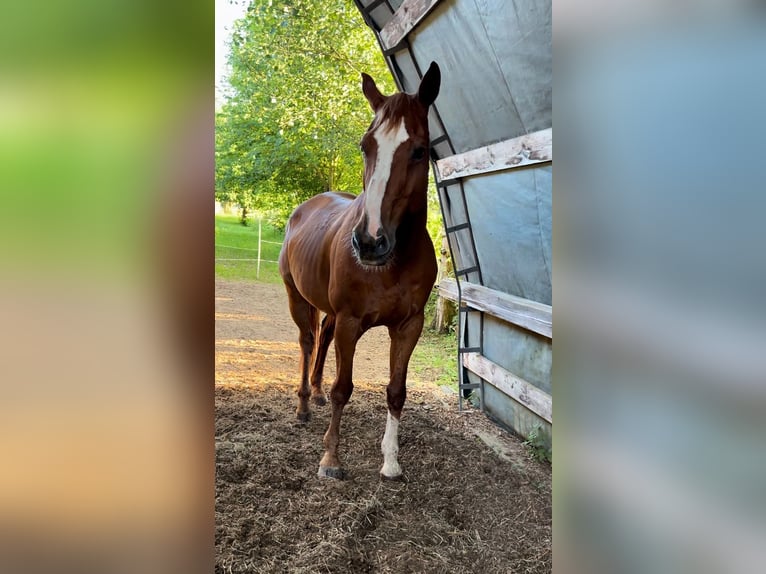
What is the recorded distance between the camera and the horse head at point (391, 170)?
1.96 metres

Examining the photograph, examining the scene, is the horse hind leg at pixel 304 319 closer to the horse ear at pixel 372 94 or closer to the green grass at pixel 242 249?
the horse ear at pixel 372 94

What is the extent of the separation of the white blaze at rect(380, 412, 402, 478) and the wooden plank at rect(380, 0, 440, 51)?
2186 mm

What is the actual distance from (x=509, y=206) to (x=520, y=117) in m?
0.49

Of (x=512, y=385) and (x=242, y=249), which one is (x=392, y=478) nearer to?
(x=512, y=385)

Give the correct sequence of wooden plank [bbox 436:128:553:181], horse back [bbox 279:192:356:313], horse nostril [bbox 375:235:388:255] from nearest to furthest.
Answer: horse nostril [bbox 375:235:388:255], wooden plank [bbox 436:128:553:181], horse back [bbox 279:192:356:313]

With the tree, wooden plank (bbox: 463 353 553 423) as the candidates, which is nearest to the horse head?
wooden plank (bbox: 463 353 553 423)

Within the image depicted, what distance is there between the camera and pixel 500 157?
2.48 m

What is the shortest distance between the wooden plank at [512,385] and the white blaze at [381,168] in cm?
136

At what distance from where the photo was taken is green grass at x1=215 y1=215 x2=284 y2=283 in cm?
972

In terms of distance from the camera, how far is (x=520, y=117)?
229 cm
